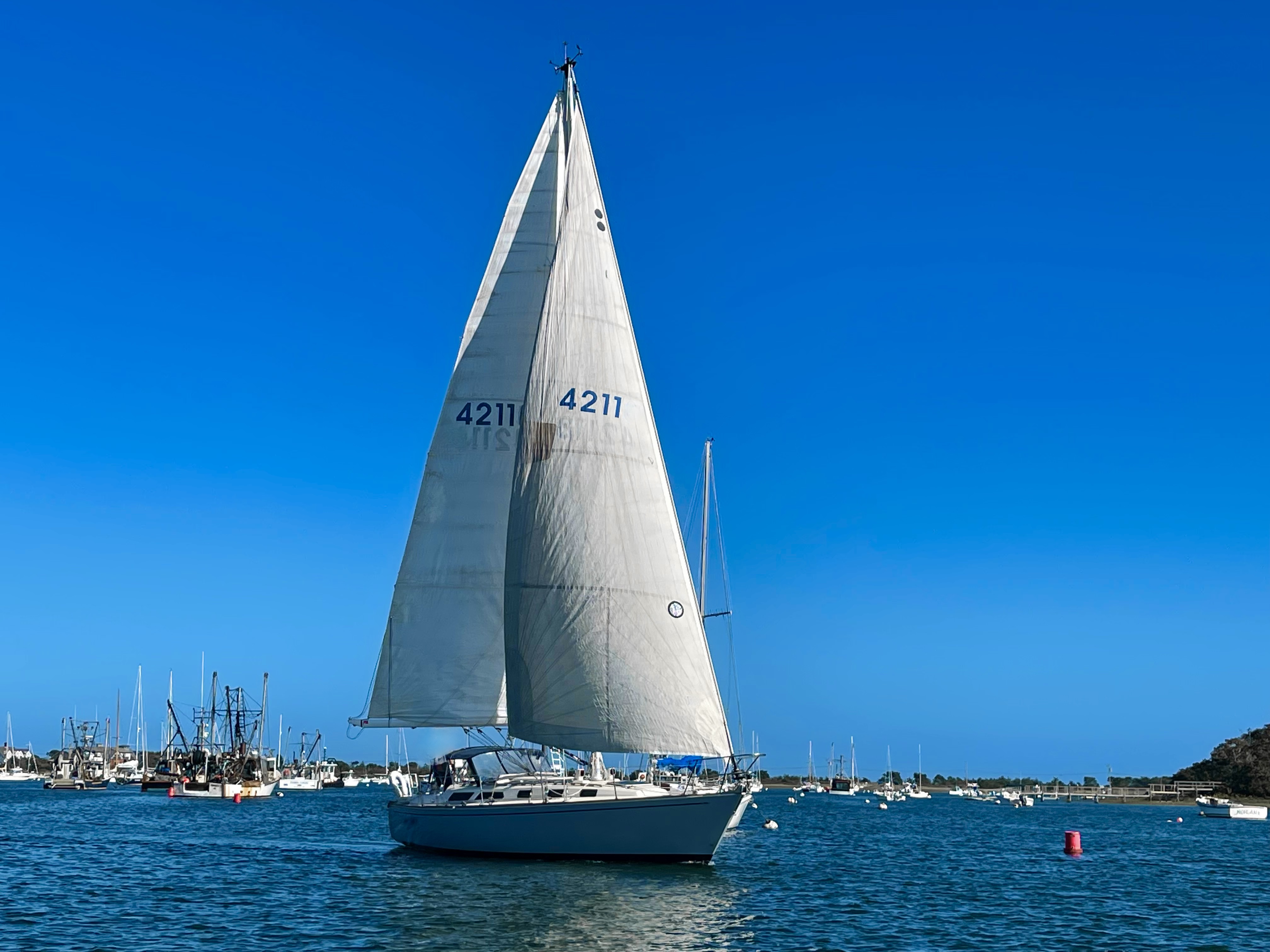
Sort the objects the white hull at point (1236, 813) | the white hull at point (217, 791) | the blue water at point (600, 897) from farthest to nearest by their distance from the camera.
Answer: the white hull at point (217, 791), the white hull at point (1236, 813), the blue water at point (600, 897)

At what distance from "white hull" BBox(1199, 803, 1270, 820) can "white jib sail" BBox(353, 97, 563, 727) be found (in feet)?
320

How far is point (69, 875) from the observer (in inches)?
1497

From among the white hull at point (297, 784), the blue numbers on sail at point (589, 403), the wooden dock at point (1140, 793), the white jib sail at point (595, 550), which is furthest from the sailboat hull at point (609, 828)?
the wooden dock at point (1140, 793)

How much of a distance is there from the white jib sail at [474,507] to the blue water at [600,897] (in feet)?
18.0

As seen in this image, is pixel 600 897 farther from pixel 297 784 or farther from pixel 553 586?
pixel 297 784

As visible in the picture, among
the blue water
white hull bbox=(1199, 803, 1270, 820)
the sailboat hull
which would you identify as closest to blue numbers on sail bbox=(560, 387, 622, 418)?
the sailboat hull

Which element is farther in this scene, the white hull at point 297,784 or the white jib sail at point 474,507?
the white hull at point 297,784

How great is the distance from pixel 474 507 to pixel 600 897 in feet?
51.5

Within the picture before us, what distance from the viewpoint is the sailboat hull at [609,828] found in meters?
34.8

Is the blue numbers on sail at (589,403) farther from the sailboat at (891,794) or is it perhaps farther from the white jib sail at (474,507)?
the sailboat at (891,794)

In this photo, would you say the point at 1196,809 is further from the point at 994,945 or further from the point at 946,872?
the point at 994,945

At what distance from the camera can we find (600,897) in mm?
31203

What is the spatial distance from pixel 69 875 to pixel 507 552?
16819mm

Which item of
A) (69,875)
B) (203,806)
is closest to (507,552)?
(69,875)
